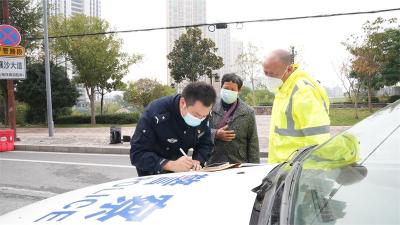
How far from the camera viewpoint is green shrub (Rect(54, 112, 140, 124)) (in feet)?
82.1

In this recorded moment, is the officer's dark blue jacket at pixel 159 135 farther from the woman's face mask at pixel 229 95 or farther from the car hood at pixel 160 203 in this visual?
the woman's face mask at pixel 229 95

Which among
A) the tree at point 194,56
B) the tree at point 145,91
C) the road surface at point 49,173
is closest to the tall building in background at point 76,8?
the tree at point 145,91

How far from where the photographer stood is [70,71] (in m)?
26.5

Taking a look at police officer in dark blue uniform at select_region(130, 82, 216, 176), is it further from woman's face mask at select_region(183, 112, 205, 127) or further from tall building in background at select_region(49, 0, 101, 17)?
tall building in background at select_region(49, 0, 101, 17)

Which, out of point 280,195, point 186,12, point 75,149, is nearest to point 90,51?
point 75,149

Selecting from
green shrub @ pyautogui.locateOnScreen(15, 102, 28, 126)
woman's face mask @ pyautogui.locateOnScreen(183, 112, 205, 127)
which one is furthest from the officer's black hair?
green shrub @ pyautogui.locateOnScreen(15, 102, 28, 126)

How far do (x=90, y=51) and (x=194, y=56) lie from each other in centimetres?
1207

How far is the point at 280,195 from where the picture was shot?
5.08 ft

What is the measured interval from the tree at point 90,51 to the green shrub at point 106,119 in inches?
32.0

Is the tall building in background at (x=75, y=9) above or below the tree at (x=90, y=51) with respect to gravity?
above

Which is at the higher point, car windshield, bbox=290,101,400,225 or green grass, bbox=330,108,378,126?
car windshield, bbox=290,101,400,225

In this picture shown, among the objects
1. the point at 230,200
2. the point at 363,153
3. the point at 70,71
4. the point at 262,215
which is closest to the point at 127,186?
→ the point at 230,200

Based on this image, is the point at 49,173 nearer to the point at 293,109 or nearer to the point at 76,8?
the point at 293,109

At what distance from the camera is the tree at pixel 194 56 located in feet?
112
